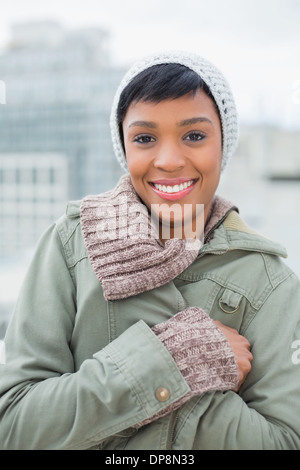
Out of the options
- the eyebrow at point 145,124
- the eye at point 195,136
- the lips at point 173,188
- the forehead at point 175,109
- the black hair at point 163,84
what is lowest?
the lips at point 173,188

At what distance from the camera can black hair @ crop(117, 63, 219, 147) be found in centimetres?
92

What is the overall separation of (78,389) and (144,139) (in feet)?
1.52

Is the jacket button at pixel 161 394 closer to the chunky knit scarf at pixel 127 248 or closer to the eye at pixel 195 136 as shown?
the chunky knit scarf at pixel 127 248

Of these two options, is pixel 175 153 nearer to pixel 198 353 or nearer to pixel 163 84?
pixel 163 84

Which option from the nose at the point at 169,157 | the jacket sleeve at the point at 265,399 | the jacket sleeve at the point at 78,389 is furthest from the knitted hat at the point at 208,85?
the jacket sleeve at the point at 78,389

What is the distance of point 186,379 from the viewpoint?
2.66ft

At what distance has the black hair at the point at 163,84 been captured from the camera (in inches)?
36.2

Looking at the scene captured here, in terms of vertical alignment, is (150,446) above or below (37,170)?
above

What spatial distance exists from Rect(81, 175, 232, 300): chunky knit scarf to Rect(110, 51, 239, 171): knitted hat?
169 mm

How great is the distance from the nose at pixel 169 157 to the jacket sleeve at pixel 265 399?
29 cm

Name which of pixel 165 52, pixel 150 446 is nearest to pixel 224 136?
pixel 165 52

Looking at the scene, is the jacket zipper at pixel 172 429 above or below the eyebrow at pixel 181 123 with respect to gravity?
below
